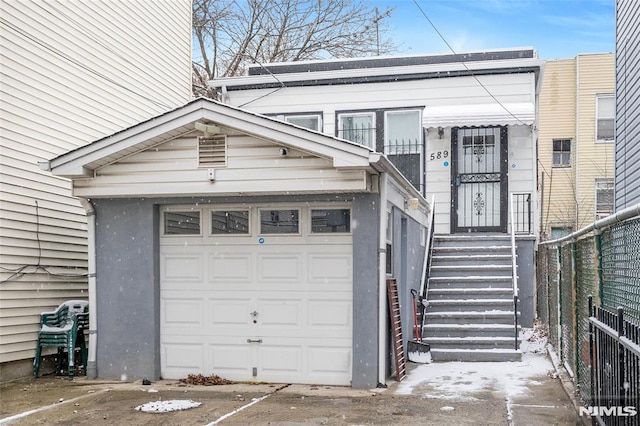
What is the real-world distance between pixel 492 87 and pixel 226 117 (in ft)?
25.8

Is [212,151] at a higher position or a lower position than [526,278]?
higher

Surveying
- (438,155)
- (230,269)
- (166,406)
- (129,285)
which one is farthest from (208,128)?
(438,155)

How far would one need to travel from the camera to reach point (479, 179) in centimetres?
1528

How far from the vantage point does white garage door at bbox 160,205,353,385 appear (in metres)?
9.40

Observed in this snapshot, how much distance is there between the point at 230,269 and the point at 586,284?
4.72 metres

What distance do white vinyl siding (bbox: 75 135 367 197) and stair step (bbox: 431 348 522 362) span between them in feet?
12.7

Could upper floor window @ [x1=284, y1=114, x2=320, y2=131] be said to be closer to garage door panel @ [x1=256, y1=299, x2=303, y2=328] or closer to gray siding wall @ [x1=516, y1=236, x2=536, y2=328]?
gray siding wall @ [x1=516, y1=236, x2=536, y2=328]

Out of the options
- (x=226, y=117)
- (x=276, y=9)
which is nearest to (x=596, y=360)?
(x=226, y=117)

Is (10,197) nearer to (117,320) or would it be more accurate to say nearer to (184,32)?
(117,320)

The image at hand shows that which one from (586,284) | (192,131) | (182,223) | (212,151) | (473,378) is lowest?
(473,378)

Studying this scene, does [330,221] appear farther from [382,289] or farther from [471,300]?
[471,300]

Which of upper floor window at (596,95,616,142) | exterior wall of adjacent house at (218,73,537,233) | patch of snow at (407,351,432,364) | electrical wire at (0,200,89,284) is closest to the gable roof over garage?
electrical wire at (0,200,89,284)

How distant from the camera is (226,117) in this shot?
912cm

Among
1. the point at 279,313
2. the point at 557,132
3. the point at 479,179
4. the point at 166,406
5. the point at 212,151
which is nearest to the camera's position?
the point at 166,406
